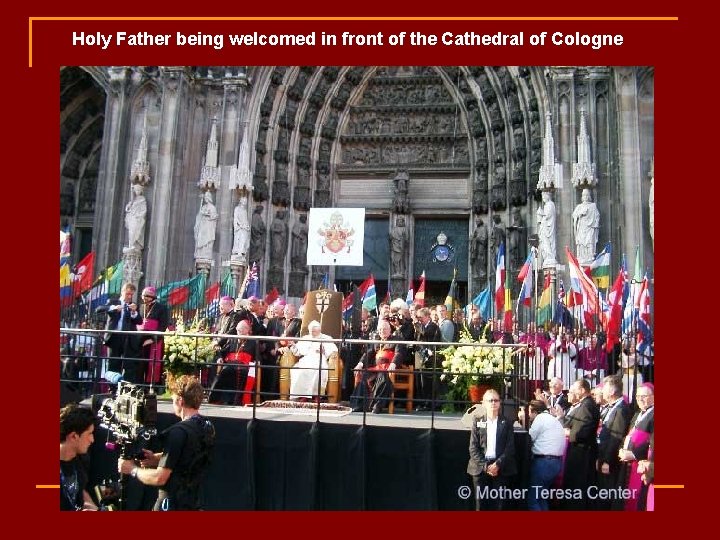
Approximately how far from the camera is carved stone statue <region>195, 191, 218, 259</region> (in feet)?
54.9

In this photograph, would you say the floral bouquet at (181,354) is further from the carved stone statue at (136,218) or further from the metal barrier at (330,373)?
the carved stone statue at (136,218)

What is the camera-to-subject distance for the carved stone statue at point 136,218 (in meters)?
16.4

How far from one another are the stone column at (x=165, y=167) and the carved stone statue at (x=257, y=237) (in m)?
2.11

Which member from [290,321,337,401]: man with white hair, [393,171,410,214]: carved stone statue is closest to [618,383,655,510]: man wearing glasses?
[290,321,337,401]: man with white hair

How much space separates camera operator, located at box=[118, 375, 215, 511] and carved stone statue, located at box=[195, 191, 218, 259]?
12.0m

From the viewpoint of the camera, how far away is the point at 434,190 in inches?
753

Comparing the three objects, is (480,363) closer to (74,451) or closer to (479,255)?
(74,451)

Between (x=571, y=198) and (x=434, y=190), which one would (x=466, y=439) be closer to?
(x=571, y=198)

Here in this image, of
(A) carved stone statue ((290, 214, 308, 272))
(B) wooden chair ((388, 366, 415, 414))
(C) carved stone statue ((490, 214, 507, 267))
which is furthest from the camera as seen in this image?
(A) carved stone statue ((290, 214, 308, 272))

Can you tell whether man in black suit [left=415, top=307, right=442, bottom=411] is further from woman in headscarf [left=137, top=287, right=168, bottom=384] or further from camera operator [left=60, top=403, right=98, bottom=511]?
camera operator [left=60, top=403, right=98, bottom=511]

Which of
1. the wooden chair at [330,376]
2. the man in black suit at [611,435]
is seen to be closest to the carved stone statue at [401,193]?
the wooden chair at [330,376]

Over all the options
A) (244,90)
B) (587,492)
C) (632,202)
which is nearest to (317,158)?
(244,90)

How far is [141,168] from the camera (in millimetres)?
16688

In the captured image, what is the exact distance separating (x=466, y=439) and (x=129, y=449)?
3.34 metres
